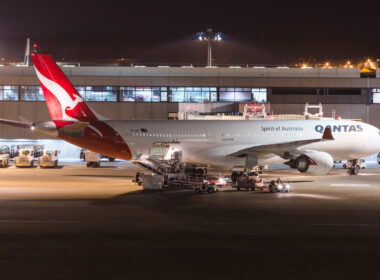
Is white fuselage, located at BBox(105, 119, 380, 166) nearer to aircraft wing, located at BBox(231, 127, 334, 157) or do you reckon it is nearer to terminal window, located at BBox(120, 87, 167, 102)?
aircraft wing, located at BBox(231, 127, 334, 157)

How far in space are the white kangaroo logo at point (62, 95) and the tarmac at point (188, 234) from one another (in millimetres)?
8395

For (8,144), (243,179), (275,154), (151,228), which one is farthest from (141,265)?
(8,144)

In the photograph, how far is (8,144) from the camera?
74.5 meters

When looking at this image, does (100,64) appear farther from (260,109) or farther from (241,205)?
(241,205)

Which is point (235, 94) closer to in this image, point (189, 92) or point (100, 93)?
point (189, 92)

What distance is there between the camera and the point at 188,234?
19766 millimetres

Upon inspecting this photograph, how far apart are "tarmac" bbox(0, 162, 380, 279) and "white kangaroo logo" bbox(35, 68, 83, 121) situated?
8.39 meters

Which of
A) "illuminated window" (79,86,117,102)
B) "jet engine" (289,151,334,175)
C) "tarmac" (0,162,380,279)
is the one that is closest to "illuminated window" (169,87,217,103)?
"illuminated window" (79,86,117,102)

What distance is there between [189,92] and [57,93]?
109ft

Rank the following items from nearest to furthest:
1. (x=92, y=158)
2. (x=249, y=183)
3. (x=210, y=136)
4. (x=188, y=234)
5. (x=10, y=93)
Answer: (x=188, y=234), (x=249, y=183), (x=210, y=136), (x=92, y=158), (x=10, y=93)

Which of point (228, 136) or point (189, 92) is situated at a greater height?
point (189, 92)

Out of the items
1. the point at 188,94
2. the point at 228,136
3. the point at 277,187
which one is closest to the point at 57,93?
the point at 228,136

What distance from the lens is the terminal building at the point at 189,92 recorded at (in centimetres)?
7012

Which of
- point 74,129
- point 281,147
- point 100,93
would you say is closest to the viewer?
point 281,147
